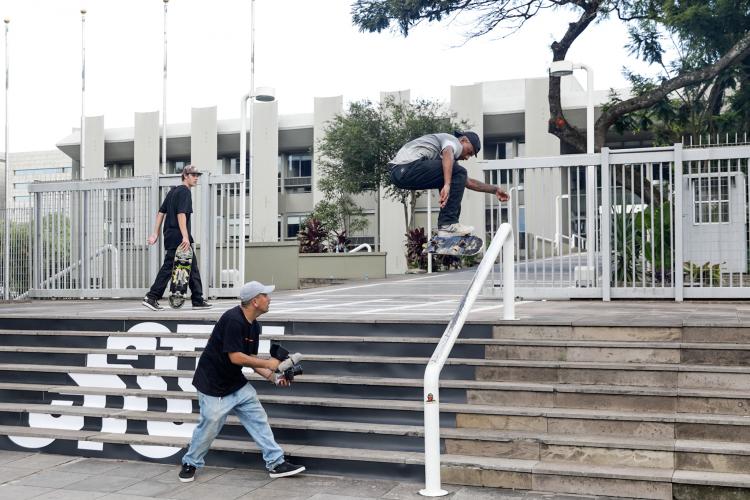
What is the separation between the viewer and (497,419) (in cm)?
Answer: 642

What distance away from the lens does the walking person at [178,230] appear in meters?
9.97

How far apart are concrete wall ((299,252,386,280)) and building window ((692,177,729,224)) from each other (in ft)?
54.4

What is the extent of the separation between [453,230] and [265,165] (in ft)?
146

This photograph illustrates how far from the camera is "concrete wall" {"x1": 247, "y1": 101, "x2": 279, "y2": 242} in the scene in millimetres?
50625

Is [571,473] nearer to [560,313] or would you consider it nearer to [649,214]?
[560,313]

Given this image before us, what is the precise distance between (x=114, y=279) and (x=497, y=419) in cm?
887

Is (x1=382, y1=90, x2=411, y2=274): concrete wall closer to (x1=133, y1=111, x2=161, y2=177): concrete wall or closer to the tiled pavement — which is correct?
(x1=133, y1=111, x2=161, y2=177): concrete wall

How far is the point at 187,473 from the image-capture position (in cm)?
628

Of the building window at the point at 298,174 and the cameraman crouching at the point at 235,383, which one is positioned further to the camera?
the building window at the point at 298,174

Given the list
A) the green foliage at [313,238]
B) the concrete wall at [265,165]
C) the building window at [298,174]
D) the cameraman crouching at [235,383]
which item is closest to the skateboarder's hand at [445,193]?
the cameraman crouching at [235,383]

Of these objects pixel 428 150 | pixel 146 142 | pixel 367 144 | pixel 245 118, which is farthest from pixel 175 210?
pixel 146 142

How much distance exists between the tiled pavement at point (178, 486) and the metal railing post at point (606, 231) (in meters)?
5.32

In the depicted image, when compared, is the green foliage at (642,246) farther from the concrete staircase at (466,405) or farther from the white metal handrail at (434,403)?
the white metal handrail at (434,403)

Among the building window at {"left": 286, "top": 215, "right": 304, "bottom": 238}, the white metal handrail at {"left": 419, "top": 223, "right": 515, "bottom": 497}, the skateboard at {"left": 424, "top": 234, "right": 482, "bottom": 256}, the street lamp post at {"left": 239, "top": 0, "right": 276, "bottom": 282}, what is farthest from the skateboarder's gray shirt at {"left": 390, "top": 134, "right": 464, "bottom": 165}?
the building window at {"left": 286, "top": 215, "right": 304, "bottom": 238}
